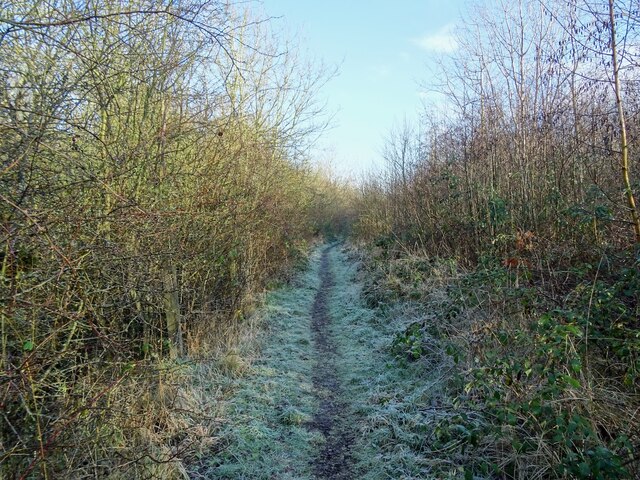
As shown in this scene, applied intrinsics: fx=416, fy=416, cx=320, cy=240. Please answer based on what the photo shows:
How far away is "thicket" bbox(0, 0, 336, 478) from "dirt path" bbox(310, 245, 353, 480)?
115 cm

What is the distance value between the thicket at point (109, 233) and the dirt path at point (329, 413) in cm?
115

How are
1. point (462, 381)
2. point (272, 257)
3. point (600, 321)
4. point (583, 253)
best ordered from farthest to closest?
1. point (272, 257)
2. point (583, 253)
3. point (462, 381)
4. point (600, 321)

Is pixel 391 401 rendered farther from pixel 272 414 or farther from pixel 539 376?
pixel 539 376

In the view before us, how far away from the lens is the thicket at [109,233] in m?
2.70

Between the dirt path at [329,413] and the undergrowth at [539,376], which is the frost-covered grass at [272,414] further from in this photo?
the undergrowth at [539,376]

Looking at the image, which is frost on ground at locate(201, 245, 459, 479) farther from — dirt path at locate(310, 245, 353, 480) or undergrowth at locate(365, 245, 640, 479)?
undergrowth at locate(365, 245, 640, 479)

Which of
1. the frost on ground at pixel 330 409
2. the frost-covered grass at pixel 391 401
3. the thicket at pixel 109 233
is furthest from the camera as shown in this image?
the frost on ground at pixel 330 409

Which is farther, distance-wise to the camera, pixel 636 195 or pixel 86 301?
pixel 636 195

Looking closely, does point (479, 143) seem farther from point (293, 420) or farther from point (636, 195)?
point (293, 420)

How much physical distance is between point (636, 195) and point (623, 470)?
3.65 m

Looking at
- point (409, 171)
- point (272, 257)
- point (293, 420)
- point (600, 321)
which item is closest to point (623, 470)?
point (600, 321)

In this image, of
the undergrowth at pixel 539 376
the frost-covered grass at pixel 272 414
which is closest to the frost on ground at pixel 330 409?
the frost-covered grass at pixel 272 414

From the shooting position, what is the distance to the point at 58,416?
2.75 meters

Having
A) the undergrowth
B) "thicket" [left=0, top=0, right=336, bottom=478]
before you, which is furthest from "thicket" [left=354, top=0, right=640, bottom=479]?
"thicket" [left=0, top=0, right=336, bottom=478]
